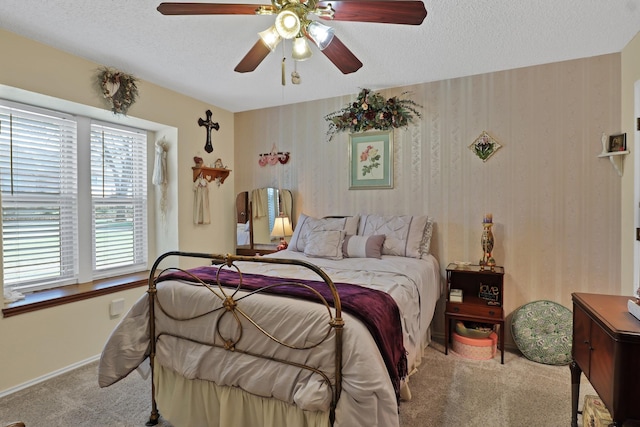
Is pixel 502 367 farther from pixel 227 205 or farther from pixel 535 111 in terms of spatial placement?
pixel 227 205

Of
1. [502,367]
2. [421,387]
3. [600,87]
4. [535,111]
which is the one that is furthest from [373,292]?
[600,87]

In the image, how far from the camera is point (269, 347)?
62.2 inches

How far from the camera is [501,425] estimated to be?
6.25ft

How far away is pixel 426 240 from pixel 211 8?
246cm

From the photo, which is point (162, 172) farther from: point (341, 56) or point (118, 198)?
point (341, 56)

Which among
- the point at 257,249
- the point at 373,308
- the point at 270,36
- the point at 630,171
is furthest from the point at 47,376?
the point at 630,171

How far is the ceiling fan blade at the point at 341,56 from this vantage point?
76.2 inches

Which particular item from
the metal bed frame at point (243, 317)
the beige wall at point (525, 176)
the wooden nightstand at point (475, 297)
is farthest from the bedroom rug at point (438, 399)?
the beige wall at point (525, 176)

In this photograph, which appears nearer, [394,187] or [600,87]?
[600,87]

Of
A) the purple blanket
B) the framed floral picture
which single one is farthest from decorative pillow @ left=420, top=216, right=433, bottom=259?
the purple blanket

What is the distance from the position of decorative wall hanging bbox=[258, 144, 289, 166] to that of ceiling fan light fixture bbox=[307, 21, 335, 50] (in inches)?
88.7

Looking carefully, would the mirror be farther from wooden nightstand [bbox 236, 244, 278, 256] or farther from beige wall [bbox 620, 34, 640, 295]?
beige wall [bbox 620, 34, 640, 295]

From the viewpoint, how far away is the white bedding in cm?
136

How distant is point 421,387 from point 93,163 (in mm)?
3449
